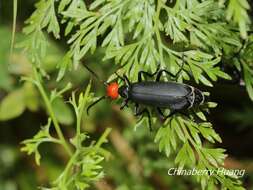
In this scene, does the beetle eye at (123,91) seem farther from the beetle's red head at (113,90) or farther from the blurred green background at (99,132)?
the blurred green background at (99,132)

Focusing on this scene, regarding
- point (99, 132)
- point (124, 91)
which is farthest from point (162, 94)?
point (99, 132)

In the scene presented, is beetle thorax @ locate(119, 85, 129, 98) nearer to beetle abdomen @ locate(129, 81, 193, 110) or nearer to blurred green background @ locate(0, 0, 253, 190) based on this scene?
beetle abdomen @ locate(129, 81, 193, 110)

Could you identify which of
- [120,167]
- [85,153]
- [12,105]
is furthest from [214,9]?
[120,167]

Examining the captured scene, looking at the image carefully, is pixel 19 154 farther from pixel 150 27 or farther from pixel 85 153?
pixel 150 27

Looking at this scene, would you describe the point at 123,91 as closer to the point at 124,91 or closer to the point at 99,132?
the point at 124,91

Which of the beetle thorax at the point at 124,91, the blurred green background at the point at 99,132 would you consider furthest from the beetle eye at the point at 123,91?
the blurred green background at the point at 99,132
